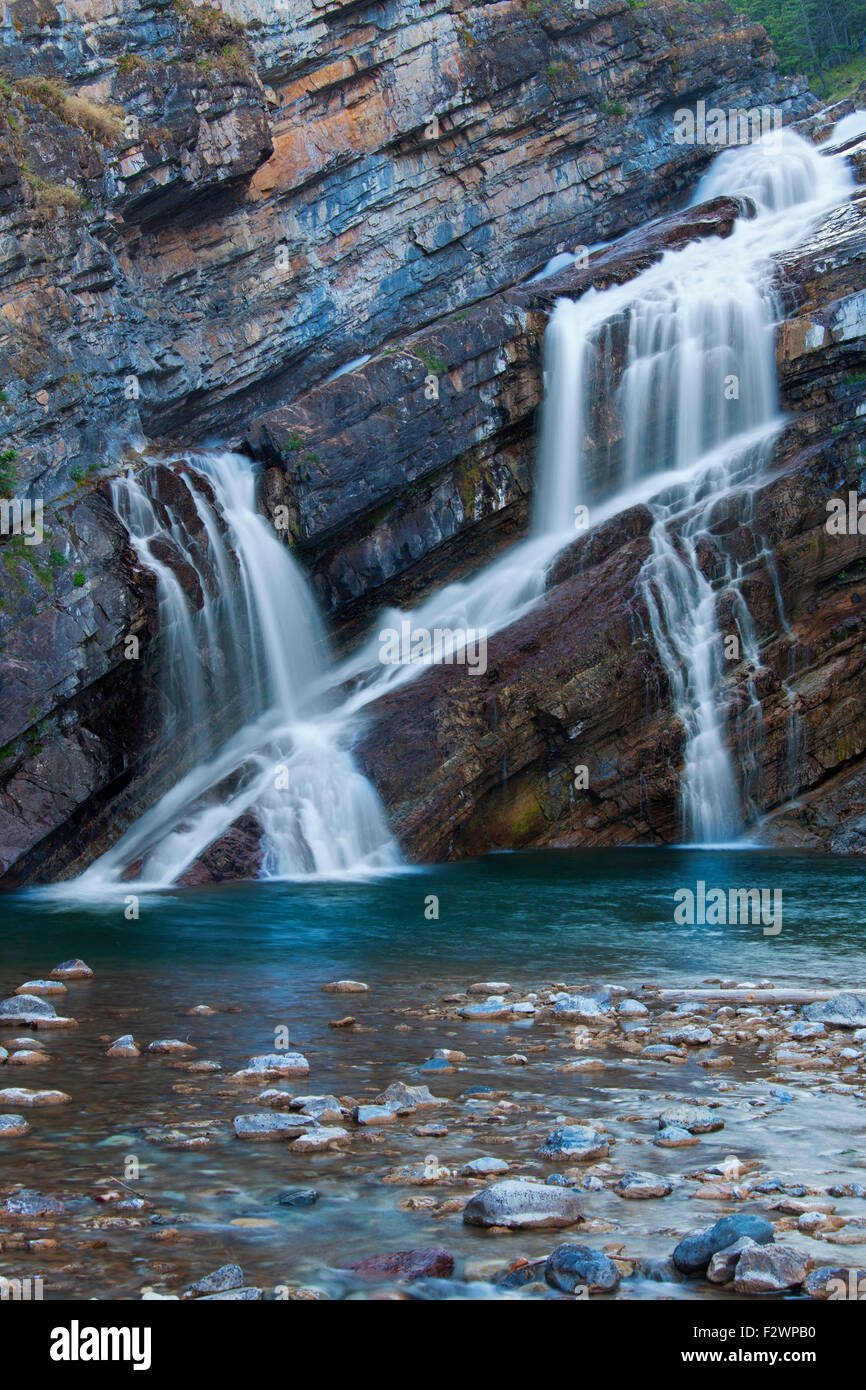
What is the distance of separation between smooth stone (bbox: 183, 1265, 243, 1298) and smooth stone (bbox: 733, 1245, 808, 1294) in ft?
7.04

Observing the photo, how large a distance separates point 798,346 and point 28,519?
59.5ft

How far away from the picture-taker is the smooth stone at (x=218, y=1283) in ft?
17.1

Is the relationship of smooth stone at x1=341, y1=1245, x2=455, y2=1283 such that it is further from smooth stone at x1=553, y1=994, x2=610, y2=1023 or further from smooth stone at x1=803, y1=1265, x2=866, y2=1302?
smooth stone at x1=553, y1=994, x2=610, y2=1023

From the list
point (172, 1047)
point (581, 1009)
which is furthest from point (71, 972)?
point (581, 1009)

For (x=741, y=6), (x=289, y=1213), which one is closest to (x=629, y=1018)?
(x=289, y=1213)

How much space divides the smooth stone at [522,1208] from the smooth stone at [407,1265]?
42 cm

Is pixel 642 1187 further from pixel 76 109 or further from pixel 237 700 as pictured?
pixel 76 109

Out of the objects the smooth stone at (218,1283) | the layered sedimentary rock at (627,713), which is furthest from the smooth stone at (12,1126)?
the layered sedimentary rock at (627,713)

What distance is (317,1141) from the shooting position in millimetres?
7266

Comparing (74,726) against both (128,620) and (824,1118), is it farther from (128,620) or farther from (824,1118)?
(824,1118)

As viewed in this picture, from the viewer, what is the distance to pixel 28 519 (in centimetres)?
2477

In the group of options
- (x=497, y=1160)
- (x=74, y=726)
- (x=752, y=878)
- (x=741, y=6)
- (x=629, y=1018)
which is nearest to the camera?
(x=497, y=1160)

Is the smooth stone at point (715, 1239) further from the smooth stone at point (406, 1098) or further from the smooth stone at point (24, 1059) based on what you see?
the smooth stone at point (24, 1059)

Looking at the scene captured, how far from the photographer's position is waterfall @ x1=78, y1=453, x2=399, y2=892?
23844 millimetres
